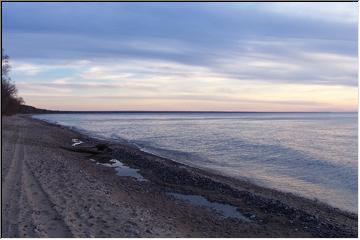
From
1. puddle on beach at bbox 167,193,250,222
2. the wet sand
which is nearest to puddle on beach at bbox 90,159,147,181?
the wet sand

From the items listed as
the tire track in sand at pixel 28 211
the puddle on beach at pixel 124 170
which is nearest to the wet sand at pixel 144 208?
the tire track in sand at pixel 28 211

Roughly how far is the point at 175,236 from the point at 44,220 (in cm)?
282

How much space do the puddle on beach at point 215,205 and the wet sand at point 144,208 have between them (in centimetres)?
3

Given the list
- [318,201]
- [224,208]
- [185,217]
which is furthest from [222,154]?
[185,217]

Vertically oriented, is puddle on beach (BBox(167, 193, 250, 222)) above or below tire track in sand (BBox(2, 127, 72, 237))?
below

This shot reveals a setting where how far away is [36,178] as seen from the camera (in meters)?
13.7

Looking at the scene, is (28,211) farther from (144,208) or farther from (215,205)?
(215,205)

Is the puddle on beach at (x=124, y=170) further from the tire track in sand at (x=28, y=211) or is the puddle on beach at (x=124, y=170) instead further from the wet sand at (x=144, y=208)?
the tire track in sand at (x=28, y=211)

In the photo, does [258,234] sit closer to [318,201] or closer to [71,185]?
[71,185]

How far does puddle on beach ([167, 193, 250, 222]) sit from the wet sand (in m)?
0.03

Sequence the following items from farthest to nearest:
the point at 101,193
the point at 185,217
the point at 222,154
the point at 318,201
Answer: the point at 222,154 → the point at 318,201 → the point at 101,193 → the point at 185,217

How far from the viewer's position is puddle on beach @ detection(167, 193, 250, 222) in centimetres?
1239

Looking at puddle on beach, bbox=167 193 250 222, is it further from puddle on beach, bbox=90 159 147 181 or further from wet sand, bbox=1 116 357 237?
puddle on beach, bbox=90 159 147 181

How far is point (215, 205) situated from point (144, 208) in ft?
10.5
